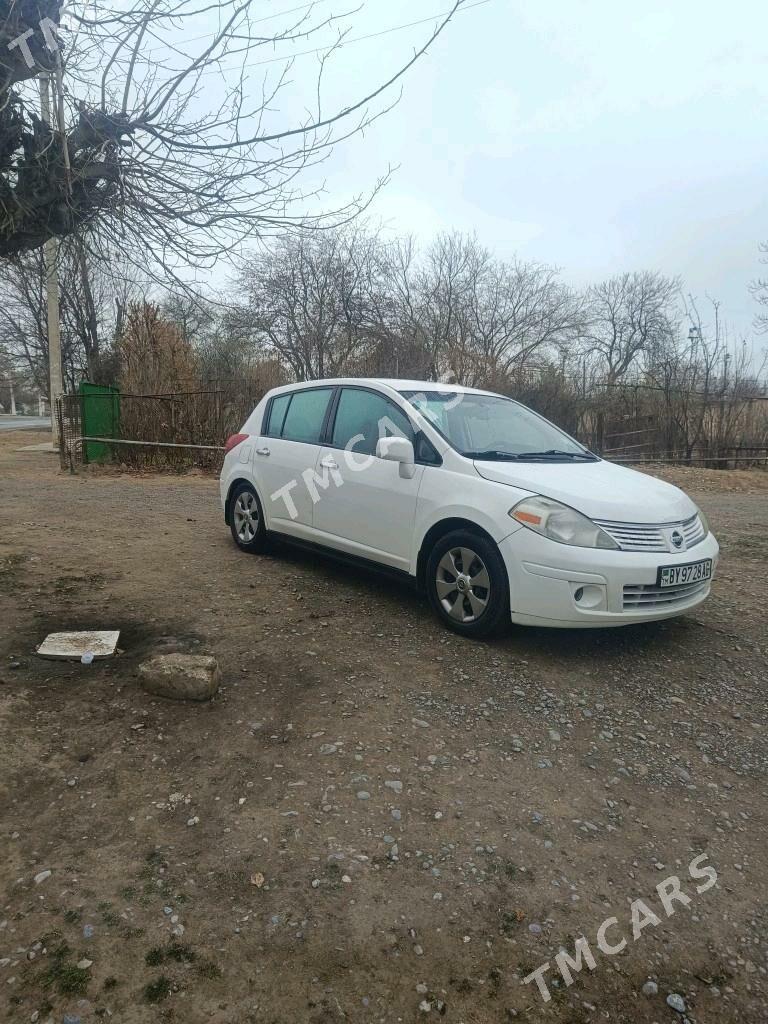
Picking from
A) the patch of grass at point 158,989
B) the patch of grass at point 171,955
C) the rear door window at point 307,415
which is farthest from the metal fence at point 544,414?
the patch of grass at point 158,989

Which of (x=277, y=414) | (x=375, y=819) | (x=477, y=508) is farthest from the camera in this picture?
→ (x=277, y=414)

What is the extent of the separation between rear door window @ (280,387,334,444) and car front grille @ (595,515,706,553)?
2620mm

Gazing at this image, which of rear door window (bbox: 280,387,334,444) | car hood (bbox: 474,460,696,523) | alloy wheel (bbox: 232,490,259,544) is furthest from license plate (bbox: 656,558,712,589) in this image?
alloy wheel (bbox: 232,490,259,544)

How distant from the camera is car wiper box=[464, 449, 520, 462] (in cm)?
446

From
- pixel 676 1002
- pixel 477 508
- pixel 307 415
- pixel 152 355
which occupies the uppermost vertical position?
pixel 152 355

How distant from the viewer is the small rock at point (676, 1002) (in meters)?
1.77

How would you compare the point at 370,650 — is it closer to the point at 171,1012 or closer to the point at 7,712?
the point at 7,712

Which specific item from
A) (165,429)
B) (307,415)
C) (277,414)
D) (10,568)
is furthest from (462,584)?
(165,429)

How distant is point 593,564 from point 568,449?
1.55 meters

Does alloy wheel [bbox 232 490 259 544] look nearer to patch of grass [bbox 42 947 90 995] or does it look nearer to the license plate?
the license plate

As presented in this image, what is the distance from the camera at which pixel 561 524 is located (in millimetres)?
3848

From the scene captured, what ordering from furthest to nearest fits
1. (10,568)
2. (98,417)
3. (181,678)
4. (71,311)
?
1. (71,311)
2. (98,417)
3. (10,568)
4. (181,678)

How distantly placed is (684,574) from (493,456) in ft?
4.64

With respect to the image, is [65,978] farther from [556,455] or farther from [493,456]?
[556,455]
